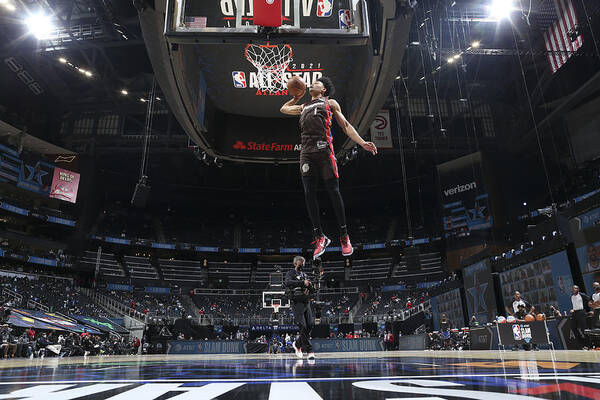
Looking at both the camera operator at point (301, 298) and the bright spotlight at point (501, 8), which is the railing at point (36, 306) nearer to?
the camera operator at point (301, 298)

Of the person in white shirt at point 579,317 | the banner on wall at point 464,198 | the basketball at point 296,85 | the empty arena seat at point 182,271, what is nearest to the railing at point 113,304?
the empty arena seat at point 182,271

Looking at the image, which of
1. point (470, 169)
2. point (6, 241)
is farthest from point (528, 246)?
point (6, 241)

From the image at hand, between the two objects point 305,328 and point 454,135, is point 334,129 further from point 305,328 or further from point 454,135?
point 454,135

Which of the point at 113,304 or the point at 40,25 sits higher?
the point at 40,25

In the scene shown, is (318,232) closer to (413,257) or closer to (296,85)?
(296,85)

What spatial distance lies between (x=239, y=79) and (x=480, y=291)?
14723 mm

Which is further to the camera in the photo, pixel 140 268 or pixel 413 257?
pixel 140 268

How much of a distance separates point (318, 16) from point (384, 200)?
35434mm

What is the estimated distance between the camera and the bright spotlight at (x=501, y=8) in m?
11.9

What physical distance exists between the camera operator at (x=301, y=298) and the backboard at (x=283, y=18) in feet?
9.78

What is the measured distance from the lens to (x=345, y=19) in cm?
377

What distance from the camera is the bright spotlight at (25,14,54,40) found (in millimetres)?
A: 14672

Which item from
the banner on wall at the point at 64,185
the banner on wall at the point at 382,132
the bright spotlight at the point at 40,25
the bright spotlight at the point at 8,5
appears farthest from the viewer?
the banner on wall at the point at 64,185

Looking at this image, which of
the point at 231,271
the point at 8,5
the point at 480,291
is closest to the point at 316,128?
the point at 480,291
